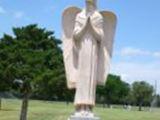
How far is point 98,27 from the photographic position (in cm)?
1354

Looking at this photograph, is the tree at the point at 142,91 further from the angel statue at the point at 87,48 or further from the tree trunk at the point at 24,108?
the angel statue at the point at 87,48

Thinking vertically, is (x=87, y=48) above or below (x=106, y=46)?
below

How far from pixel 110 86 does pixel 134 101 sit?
7959 millimetres

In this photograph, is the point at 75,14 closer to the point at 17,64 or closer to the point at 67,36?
the point at 67,36

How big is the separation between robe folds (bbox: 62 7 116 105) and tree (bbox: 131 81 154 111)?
94.5 m

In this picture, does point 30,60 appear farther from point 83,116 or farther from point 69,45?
point 83,116

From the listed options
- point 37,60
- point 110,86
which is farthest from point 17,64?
point 110,86

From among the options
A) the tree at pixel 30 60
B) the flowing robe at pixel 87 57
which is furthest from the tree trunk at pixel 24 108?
the flowing robe at pixel 87 57

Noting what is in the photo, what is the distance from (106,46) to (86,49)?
69 cm

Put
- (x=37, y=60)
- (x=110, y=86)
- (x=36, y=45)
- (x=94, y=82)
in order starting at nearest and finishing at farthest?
(x=94, y=82) → (x=37, y=60) → (x=36, y=45) → (x=110, y=86)

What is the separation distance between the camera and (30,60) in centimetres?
4097

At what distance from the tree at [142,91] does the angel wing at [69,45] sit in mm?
94658

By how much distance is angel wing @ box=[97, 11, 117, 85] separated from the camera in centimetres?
1373

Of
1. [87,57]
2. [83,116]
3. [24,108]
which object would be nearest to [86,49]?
[87,57]
